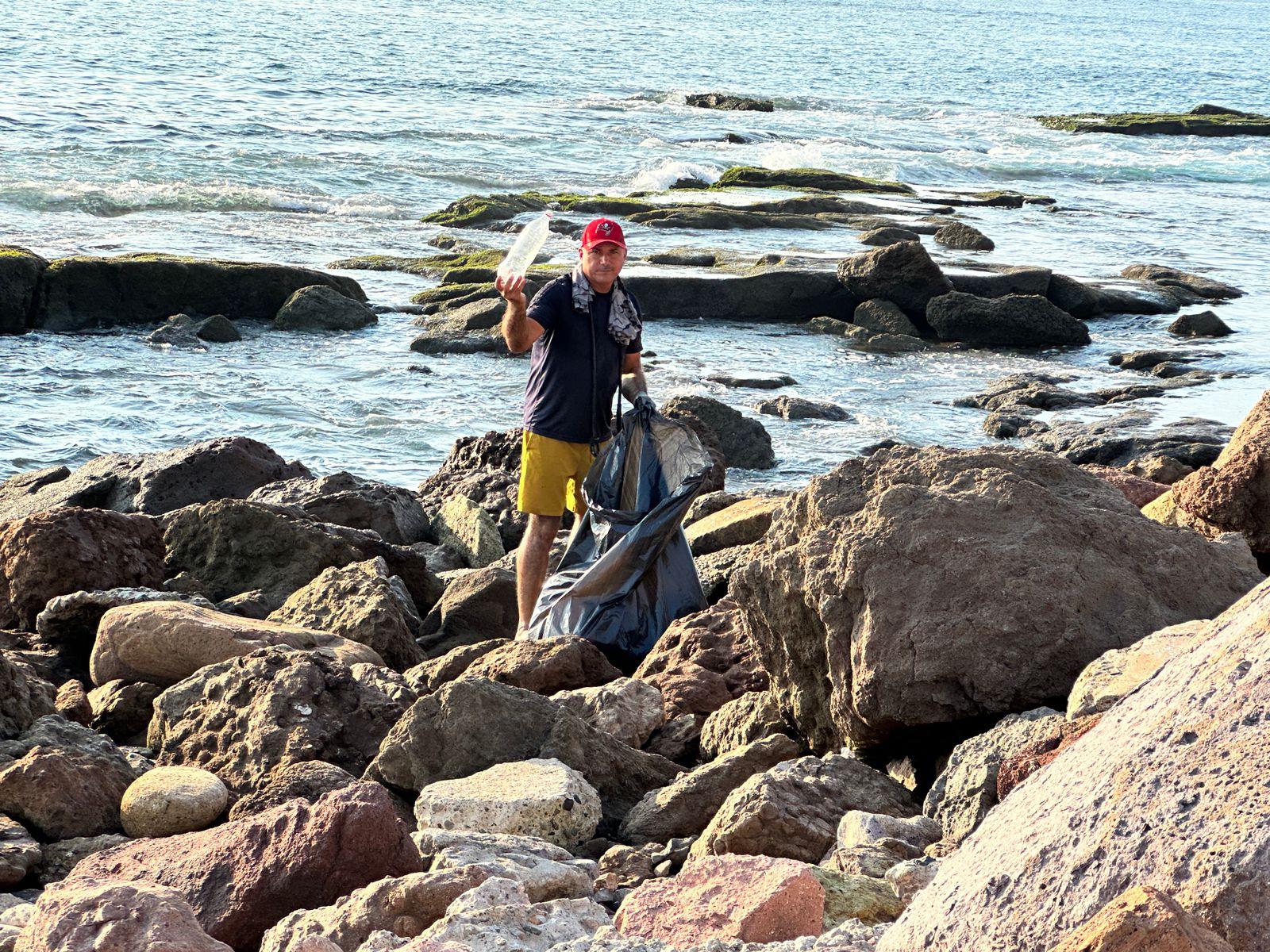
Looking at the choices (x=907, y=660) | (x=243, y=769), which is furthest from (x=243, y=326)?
(x=907, y=660)

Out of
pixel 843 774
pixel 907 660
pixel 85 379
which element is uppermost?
pixel 907 660

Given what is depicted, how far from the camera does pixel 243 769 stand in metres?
4.12

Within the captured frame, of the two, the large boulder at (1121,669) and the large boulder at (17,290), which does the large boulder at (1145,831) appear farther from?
the large boulder at (17,290)

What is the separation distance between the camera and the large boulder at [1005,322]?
49.9ft

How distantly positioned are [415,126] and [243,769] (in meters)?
27.5

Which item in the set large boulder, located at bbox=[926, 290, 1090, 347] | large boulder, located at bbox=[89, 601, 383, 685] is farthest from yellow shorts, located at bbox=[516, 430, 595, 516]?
large boulder, located at bbox=[926, 290, 1090, 347]

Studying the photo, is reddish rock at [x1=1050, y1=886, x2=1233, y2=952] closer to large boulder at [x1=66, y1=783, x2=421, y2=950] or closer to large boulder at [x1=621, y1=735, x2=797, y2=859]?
large boulder at [x1=66, y1=783, x2=421, y2=950]

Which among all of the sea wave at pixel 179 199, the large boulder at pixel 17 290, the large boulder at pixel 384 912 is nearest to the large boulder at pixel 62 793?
the large boulder at pixel 384 912

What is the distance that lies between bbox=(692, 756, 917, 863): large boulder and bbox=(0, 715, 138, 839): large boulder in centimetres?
160

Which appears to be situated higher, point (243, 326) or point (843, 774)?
point (843, 774)

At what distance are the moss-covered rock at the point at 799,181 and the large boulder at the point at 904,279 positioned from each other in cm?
911

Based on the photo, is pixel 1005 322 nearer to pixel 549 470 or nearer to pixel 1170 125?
pixel 549 470

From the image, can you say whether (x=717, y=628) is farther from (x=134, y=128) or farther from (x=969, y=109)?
(x=969, y=109)

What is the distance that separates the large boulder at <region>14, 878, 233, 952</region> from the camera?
2473 mm
